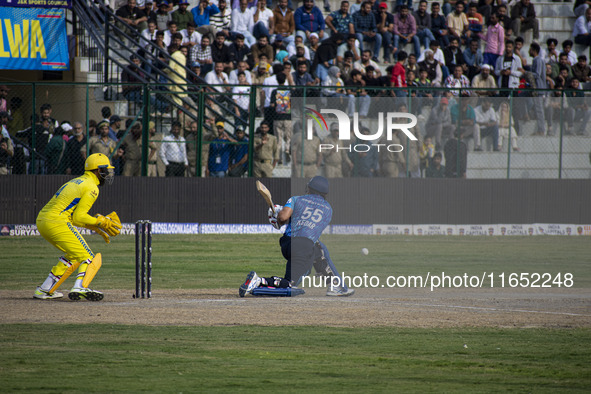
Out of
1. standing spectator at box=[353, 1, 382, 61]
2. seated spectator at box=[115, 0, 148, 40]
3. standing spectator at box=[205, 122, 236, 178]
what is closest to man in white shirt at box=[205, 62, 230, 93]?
standing spectator at box=[205, 122, 236, 178]

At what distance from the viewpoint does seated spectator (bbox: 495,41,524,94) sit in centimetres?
2416

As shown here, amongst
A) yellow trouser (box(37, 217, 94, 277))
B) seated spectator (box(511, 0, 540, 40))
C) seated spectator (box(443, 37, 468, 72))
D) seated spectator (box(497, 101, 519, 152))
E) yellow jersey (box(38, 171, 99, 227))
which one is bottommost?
yellow trouser (box(37, 217, 94, 277))

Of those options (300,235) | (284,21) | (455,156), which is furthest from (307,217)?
(284,21)

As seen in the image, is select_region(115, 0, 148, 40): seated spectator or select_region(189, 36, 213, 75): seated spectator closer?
select_region(189, 36, 213, 75): seated spectator

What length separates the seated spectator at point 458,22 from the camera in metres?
26.1

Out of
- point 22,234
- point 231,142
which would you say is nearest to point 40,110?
point 22,234

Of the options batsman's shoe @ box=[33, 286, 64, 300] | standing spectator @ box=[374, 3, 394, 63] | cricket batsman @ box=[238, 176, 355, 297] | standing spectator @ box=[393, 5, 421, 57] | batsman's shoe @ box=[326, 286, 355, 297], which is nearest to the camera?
batsman's shoe @ box=[33, 286, 64, 300]

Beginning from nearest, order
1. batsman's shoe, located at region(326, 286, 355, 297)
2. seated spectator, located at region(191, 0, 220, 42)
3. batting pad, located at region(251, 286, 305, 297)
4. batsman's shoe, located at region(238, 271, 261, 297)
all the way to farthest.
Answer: batsman's shoe, located at region(238, 271, 261, 297)
batting pad, located at region(251, 286, 305, 297)
batsman's shoe, located at region(326, 286, 355, 297)
seated spectator, located at region(191, 0, 220, 42)

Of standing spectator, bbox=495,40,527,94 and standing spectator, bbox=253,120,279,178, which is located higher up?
standing spectator, bbox=495,40,527,94

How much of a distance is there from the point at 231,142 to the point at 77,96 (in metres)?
4.04


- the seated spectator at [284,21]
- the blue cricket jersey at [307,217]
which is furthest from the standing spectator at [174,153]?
the blue cricket jersey at [307,217]

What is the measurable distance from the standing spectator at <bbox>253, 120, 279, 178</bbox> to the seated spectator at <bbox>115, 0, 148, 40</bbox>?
5.60m

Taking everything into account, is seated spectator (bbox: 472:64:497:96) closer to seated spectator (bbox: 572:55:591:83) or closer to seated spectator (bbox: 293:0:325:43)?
seated spectator (bbox: 572:55:591:83)

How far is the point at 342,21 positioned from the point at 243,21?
3032 mm
